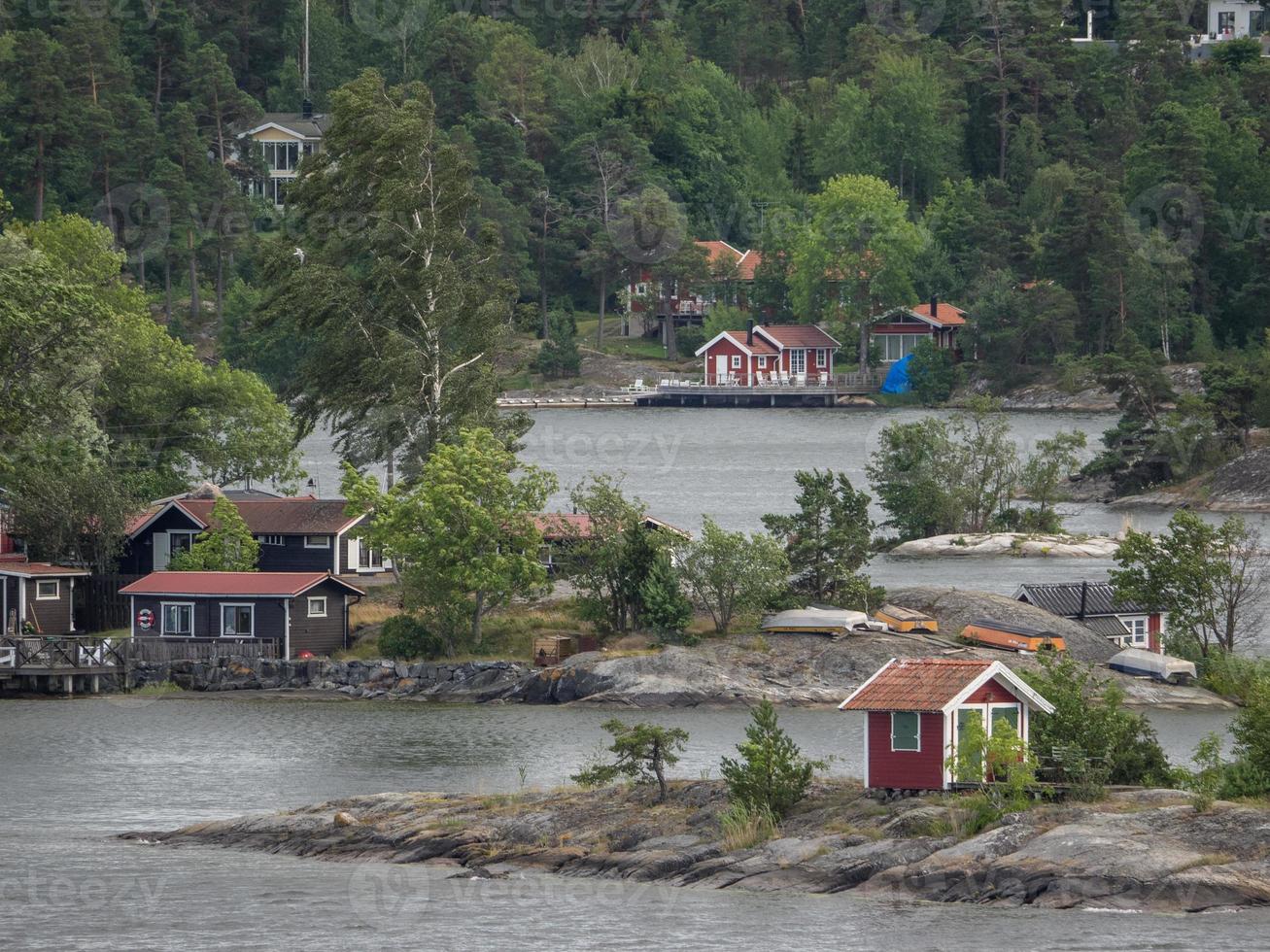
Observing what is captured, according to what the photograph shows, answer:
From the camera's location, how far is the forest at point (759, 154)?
5359 inches

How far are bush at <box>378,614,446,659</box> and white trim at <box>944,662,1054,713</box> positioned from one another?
953 inches

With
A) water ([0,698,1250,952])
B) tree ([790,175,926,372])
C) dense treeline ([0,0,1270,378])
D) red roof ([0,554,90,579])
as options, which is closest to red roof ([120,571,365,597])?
red roof ([0,554,90,579])

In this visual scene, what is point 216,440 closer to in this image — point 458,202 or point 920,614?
point 458,202

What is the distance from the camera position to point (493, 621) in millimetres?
59531

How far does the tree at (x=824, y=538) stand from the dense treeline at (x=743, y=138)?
66.0 m

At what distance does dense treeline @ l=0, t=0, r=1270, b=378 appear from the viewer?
138 m

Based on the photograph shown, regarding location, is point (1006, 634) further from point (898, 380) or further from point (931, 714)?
point (898, 380)

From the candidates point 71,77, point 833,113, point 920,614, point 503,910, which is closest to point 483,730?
point 920,614

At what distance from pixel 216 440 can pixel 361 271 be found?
7.10 metres

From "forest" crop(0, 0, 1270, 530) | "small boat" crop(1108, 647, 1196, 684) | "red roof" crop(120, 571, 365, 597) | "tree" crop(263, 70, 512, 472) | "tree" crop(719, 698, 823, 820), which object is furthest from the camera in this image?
"forest" crop(0, 0, 1270, 530)

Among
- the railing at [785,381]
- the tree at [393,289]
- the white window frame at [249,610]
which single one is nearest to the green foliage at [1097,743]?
the white window frame at [249,610]

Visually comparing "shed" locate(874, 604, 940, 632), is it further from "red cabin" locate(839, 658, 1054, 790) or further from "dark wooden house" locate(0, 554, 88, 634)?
"dark wooden house" locate(0, 554, 88, 634)

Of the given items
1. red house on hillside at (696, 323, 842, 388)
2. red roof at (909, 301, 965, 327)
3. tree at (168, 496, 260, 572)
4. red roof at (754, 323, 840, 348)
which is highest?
red roof at (909, 301, 965, 327)

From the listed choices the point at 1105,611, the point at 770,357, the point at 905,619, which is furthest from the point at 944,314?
the point at 905,619
